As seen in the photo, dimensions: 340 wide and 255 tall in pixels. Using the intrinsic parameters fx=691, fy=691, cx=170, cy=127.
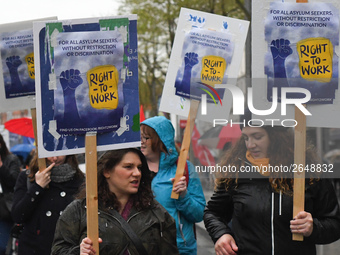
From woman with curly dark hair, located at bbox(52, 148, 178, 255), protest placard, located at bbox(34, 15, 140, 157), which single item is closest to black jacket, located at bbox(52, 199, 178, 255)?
woman with curly dark hair, located at bbox(52, 148, 178, 255)

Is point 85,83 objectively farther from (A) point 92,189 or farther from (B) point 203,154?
(B) point 203,154

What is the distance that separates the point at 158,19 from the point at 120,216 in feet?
61.2

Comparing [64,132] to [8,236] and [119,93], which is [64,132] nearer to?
[119,93]

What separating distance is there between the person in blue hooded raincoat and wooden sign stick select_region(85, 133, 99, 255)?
1.35 metres

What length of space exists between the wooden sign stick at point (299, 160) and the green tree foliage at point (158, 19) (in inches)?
368

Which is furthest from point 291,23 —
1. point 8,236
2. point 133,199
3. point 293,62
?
point 8,236

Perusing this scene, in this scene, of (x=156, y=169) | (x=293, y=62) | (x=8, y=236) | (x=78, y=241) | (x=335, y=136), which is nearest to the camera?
(x=78, y=241)

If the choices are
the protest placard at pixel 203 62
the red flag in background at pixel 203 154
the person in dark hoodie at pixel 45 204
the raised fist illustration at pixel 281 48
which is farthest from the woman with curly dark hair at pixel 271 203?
the red flag in background at pixel 203 154

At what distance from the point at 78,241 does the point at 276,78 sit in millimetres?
1551

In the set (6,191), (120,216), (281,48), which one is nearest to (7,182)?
(6,191)

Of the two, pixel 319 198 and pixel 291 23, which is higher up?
pixel 291 23

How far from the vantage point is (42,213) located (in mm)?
5746

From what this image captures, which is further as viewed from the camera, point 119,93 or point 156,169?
point 156,169

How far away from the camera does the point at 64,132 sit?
4.12 meters
